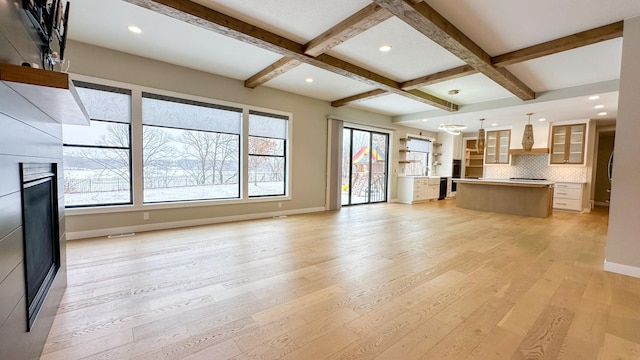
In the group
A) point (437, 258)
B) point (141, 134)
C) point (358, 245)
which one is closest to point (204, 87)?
point (141, 134)

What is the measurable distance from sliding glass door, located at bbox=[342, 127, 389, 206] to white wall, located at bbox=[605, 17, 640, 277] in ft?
16.9

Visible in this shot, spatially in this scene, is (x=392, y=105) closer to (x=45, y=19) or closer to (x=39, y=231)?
(x=45, y=19)

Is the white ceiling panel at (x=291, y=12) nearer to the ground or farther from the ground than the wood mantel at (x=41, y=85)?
farther from the ground

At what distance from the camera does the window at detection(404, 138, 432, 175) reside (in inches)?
360

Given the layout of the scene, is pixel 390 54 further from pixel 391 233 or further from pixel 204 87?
pixel 204 87

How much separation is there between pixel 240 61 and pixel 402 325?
4187 mm

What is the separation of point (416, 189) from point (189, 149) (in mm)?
6575

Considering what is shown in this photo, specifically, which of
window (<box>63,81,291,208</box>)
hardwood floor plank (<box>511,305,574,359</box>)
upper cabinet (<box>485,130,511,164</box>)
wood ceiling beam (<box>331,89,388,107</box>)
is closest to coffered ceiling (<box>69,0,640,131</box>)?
wood ceiling beam (<box>331,89,388,107</box>)

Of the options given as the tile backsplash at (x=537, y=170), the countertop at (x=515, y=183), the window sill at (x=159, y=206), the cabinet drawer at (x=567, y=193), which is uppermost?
the tile backsplash at (x=537, y=170)

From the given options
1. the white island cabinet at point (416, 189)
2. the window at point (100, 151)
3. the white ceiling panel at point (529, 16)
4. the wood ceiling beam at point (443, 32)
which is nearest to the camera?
the wood ceiling beam at point (443, 32)

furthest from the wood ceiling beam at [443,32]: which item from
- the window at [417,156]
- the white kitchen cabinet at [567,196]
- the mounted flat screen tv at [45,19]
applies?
the window at [417,156]

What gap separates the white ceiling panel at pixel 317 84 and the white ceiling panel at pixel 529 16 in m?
2.22

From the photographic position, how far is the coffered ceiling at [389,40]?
8.98ft

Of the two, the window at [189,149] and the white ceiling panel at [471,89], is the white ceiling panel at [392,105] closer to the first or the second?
the white ceiling panel at [471,89]
